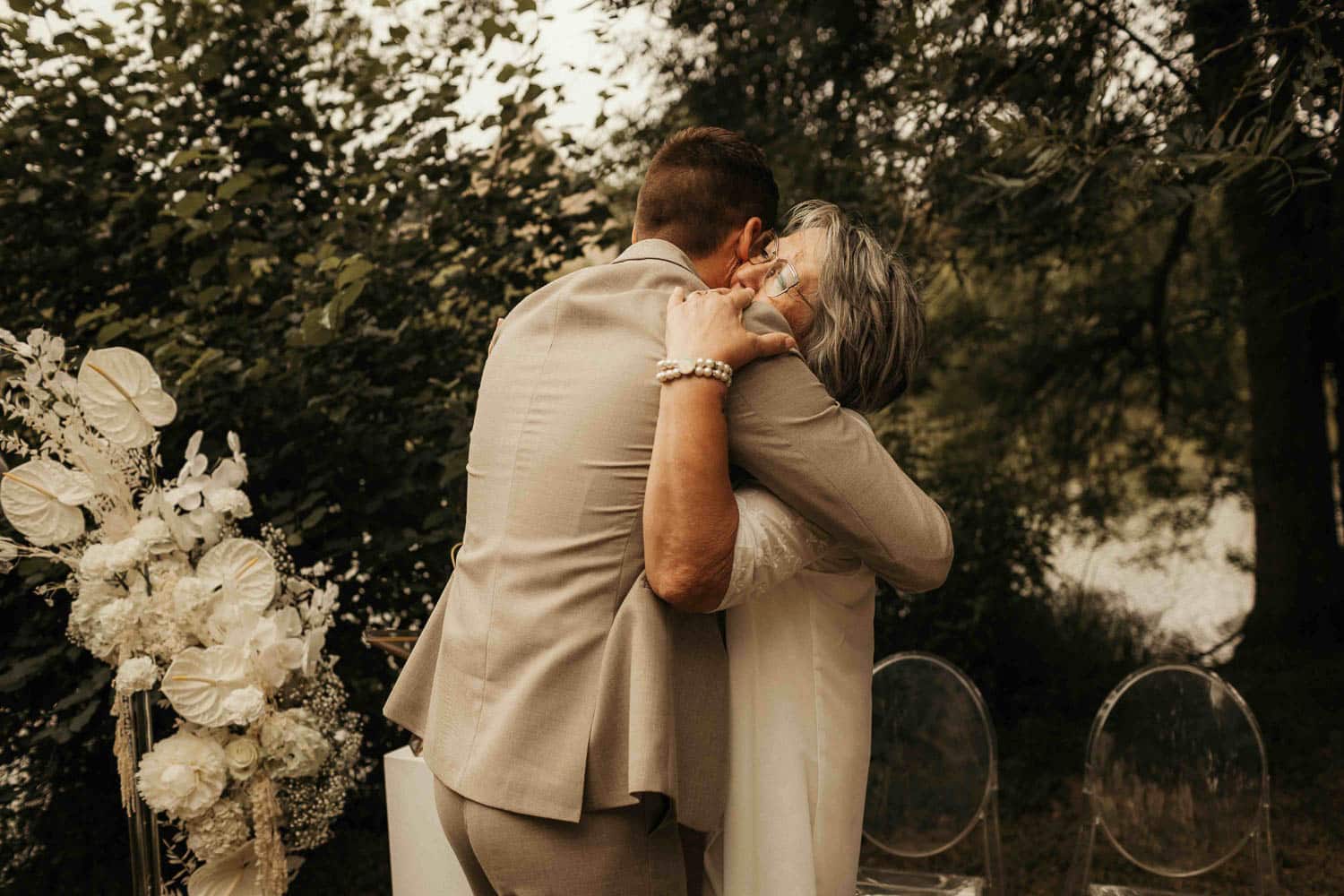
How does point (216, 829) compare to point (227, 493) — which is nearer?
point (216, 829)

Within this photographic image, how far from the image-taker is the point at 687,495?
1.50 metres

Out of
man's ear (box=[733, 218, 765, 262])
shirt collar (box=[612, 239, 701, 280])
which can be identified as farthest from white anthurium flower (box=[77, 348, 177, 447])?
man's ear (box=[733, 218, 765, 262])

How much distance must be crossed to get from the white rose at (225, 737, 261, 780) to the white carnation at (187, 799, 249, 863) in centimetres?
7

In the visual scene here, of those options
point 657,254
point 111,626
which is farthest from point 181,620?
point 657,254

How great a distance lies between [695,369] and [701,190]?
0.39 meters

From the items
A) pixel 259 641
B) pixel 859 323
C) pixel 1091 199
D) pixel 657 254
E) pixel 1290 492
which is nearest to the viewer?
pixel 657 254

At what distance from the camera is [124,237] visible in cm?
365

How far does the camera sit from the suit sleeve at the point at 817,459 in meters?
1.60

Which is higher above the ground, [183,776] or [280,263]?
[280,263]

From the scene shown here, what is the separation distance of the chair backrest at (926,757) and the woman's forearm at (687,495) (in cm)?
189

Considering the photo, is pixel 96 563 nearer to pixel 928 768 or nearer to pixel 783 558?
pixel 783 558

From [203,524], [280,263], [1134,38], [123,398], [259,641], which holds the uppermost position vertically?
[1134,38]

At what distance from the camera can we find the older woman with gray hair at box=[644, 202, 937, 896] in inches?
59.7

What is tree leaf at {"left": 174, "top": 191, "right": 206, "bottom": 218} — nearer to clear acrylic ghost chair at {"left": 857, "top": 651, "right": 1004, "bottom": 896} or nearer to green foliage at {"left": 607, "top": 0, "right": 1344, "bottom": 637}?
green foliage at {"left": 607, "top": 0, "right": 1344, "bottom": 637}
